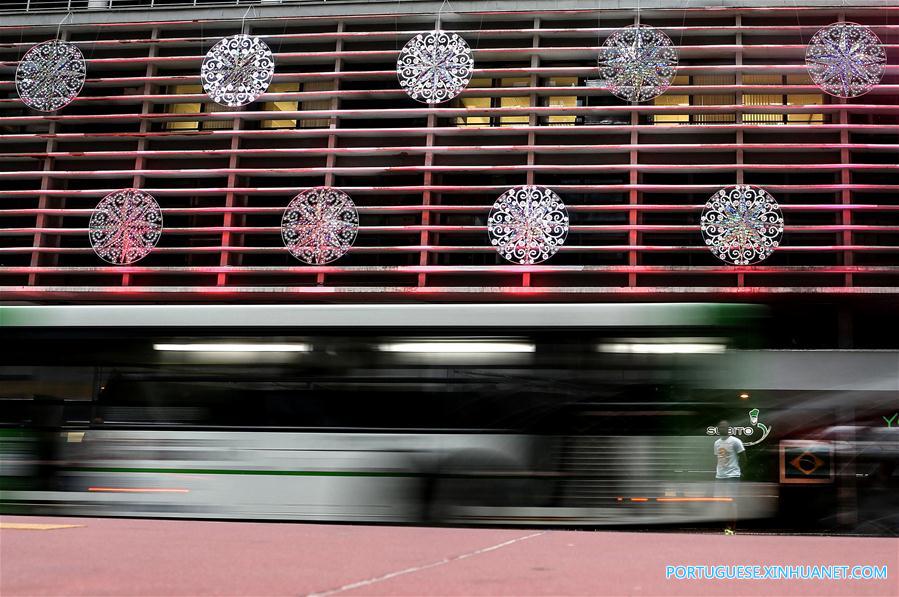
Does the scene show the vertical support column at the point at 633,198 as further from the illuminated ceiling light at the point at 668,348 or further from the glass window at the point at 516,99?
the illuminated ceiling light at the point at 668,348

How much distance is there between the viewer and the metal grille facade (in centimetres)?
1948

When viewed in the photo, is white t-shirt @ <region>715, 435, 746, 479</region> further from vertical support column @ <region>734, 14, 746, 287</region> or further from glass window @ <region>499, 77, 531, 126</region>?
glass window @ <region>499, 77, 531, 126</region>

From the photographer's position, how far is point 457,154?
2066cm

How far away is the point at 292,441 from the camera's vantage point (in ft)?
32.8

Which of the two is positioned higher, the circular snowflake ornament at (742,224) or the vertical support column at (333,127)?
the vertical support column at (333,127)

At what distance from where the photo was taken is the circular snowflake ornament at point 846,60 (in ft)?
61.3

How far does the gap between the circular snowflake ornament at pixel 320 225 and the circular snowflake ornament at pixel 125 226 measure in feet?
10.8

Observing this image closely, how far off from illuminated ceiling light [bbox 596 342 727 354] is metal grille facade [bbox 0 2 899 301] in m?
9.46

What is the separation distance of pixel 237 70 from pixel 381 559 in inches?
645

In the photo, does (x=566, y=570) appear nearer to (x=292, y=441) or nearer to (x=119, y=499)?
(x=292, y=441)

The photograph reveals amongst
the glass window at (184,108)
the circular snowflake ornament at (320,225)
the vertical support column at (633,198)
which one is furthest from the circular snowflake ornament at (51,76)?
the vertical support column at (633,198)

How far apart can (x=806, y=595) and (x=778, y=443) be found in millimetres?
12086

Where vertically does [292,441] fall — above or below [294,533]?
above

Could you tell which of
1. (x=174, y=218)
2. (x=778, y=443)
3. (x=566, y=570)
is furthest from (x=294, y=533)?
(x=174, y=218)
